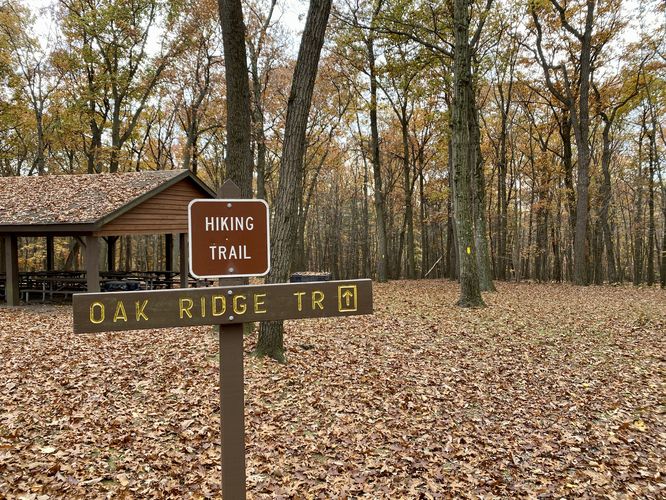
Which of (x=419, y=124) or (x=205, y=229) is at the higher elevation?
(x=419, y=124)

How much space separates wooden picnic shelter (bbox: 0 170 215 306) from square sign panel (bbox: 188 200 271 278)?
11.4m

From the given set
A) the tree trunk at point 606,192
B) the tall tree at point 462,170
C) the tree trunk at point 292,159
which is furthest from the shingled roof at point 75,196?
the tree trunk at point 606,192

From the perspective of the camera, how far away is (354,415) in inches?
199

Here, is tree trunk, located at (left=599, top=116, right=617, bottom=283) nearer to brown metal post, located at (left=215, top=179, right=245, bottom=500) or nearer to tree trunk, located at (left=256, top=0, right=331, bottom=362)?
tree trunk, located at (left=256, top=0, right=331, bottom=362)

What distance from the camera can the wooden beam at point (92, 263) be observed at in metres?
12.4

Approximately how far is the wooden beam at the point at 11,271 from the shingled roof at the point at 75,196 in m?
0.96

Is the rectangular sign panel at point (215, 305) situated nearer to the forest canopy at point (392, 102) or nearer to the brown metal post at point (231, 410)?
the brown metal post at point (231, 410)

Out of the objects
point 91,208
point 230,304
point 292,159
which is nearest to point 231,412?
point 230,304

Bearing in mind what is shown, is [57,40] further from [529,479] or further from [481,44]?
Answer: [529,479]

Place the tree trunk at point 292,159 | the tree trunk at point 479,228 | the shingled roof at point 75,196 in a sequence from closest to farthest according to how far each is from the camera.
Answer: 1. the tree trunk at point 292,159
2. the shingled roof at point 75,196
3. the tree trunk at point 479,228

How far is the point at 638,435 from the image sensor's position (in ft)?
14.9

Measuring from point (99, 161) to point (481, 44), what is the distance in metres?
20.9

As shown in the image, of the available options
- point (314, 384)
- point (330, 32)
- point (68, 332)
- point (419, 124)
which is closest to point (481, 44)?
point (330, 32)

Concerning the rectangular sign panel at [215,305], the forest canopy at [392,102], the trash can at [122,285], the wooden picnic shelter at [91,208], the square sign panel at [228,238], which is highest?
the forest canopy at [392,102]
